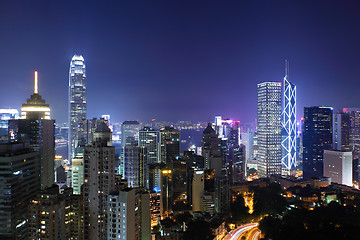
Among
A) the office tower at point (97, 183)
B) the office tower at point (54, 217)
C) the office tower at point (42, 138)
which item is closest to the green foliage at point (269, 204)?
the office tower at point (97, 183)

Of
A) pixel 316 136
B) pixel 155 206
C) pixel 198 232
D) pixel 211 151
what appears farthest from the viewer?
pixel 316 136

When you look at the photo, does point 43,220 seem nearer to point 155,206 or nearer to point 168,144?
point 155,206

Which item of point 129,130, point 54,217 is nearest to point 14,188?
point 54,217

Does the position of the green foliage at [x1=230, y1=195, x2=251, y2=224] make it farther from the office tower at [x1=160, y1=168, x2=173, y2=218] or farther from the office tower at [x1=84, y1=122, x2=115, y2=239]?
the office tower at [x1=84, y1=122, x2=115, y2=239]

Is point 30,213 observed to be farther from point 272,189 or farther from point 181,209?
point 272,189

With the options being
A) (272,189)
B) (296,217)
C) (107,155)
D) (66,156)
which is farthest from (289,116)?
(107,155)

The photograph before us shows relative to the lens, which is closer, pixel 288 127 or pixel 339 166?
pixel 339 166
